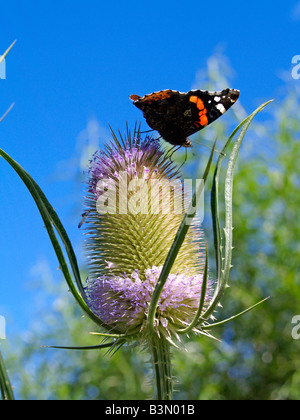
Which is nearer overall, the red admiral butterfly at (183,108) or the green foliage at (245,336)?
the red admiral butterfly at (183,108)

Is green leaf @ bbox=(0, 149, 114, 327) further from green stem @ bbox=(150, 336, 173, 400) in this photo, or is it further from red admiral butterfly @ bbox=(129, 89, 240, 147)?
red admiral butterfly @ bbox=(129, 89, 240, 147)

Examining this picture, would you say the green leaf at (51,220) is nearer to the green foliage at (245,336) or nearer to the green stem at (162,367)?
the green stem at (162,367)

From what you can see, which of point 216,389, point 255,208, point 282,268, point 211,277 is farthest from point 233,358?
point 211,277

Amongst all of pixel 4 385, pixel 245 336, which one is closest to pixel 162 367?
pixel 4 385

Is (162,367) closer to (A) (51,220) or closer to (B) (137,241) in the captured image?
(B) (137,241)

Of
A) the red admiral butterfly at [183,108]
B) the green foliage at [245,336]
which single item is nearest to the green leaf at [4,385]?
the red admiral butterfly at [183,108]


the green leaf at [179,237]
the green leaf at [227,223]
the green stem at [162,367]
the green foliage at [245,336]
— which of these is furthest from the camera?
the green foliage at [245,336]
